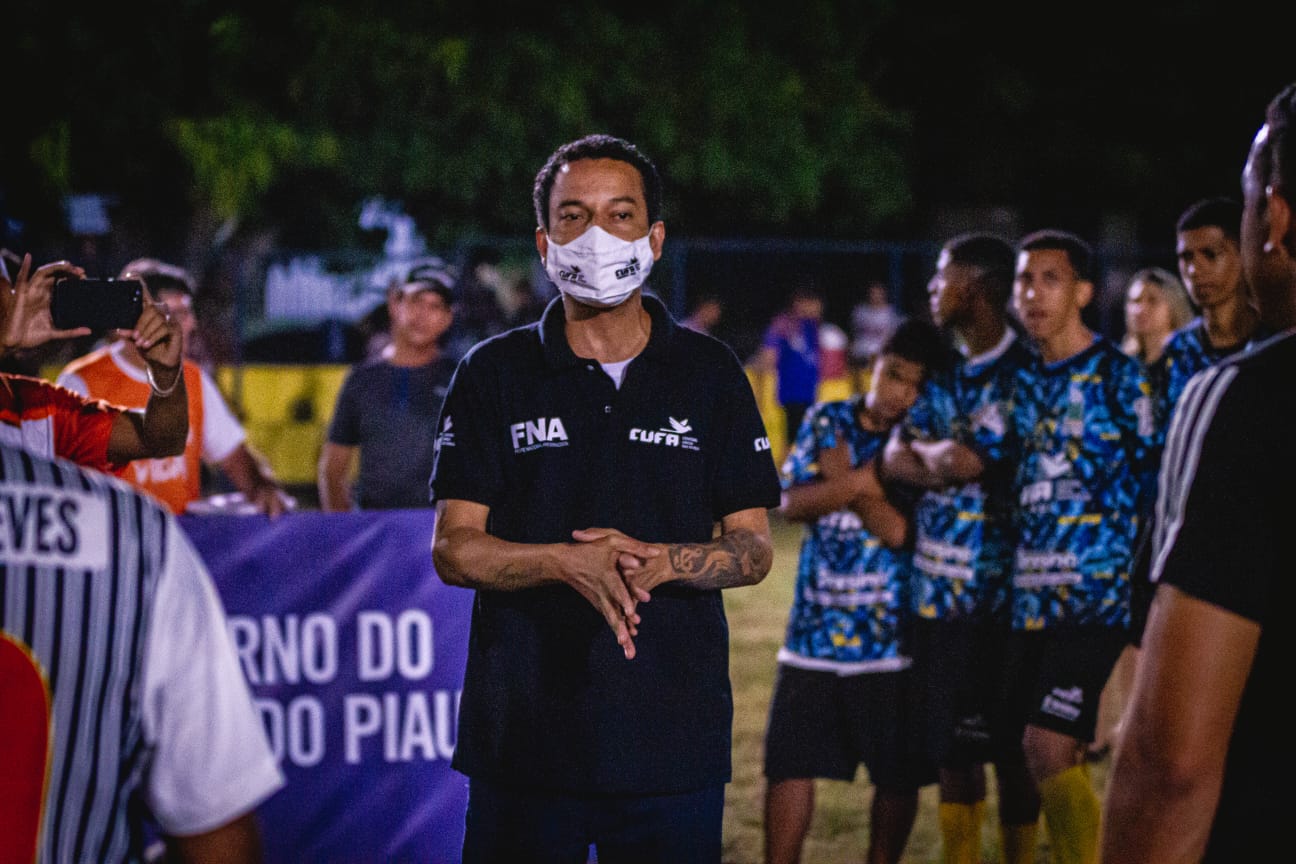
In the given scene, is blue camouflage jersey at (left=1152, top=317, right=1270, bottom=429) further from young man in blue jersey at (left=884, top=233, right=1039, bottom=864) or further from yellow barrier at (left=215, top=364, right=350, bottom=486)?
yellow barrier at (left=215, top=364, right=350, bottom=486)

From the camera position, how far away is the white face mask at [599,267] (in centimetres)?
346

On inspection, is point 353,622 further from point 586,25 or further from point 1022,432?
point 586,25

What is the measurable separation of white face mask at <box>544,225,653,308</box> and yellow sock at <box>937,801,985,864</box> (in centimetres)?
298

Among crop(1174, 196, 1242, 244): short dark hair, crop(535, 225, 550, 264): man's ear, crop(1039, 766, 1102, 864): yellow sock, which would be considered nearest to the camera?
crop(535, 225, 550, 264): man's ear

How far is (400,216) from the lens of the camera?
26.2 m

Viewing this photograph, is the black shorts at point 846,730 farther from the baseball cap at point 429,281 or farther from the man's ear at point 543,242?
the baseball cap at point 429,281

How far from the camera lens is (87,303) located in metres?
3.73

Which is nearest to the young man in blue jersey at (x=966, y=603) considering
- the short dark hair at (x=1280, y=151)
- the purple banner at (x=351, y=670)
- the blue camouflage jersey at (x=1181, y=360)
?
the blue camouflage jersey at (x=1181, y=360)

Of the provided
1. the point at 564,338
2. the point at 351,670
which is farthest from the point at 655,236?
the point at 351,670

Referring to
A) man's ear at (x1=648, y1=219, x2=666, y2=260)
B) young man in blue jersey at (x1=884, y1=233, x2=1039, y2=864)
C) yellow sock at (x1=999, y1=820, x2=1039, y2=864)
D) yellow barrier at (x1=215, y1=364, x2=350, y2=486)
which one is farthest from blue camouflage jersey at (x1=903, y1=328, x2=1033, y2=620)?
yellow barrier at (x1=215, y1=364, x2=350, y2=486)

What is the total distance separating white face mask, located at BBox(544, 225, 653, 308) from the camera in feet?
11.4

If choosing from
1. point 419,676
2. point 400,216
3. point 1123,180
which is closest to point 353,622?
point 419,676

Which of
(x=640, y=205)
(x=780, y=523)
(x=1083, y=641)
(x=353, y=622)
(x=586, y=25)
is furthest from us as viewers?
(x=586, y=25)

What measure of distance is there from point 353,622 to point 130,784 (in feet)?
12.5
